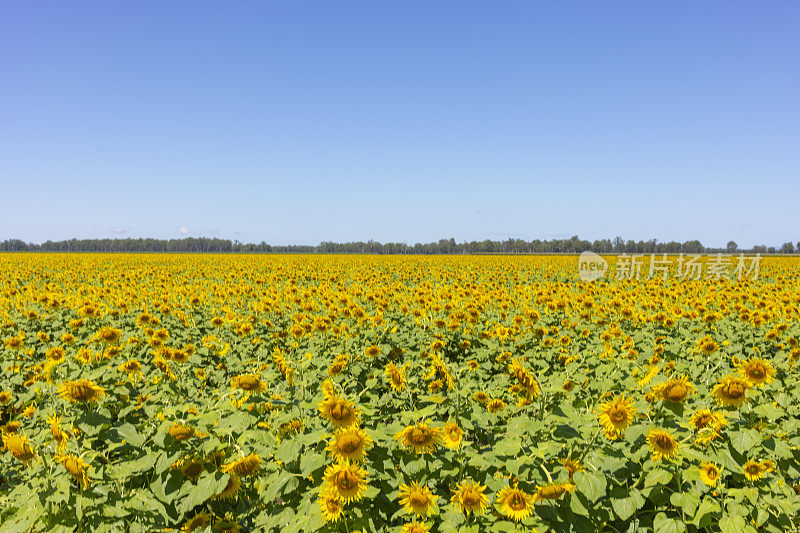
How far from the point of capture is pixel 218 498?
3.16 meters

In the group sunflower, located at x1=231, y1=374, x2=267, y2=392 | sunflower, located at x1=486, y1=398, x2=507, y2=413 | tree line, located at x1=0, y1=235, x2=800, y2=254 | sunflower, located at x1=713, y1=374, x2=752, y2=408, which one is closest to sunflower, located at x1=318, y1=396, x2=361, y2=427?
sunflower, located at x1=231, y1=374, x2=267, y2=392

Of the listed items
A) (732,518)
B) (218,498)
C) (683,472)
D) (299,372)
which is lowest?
(218,498)

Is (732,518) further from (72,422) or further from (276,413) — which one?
(72,422)

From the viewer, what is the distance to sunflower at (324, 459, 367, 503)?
2.51 meters

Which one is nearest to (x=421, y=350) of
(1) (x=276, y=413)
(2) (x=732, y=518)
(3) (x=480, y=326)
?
(3) (x=480, y=326)

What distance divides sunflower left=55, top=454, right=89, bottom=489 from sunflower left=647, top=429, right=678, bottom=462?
366cm

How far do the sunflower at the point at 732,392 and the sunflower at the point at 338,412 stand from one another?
2610 mm

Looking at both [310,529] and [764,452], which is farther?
[764,452]

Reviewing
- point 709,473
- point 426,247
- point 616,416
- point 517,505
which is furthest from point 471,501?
point 426,247

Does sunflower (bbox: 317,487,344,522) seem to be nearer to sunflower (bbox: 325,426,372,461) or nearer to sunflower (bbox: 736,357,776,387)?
sunflower (bbox: 325,426,372,461)

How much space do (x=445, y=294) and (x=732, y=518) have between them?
930 cm

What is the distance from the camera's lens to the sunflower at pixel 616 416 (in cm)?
287

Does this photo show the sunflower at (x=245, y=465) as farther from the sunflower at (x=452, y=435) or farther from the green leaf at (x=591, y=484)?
the green leaf at (x=591, y=484)

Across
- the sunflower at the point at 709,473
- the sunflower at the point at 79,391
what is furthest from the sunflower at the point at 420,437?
the sunflower at the point at 79,391
